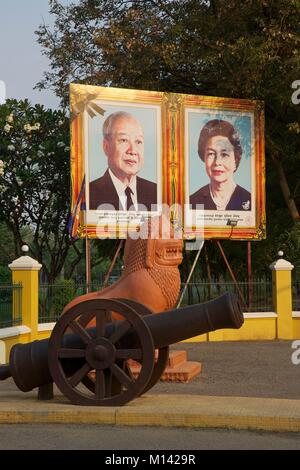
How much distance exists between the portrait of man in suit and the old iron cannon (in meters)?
12.4

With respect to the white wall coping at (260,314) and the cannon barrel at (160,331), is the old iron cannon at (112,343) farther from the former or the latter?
the white wall coping at (260,314)

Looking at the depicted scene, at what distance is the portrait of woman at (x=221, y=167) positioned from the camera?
22.7 meters

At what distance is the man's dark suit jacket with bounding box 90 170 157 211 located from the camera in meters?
21.4

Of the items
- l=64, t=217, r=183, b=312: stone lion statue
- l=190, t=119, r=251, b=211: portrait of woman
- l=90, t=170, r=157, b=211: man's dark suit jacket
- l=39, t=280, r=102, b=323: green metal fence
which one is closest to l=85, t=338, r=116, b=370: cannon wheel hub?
l=64, t=217, r=183, b=312: stone lion statue

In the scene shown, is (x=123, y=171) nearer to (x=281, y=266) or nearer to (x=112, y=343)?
(x=281, y=266)

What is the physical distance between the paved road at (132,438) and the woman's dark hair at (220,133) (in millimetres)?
14959

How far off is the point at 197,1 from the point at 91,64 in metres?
4.52

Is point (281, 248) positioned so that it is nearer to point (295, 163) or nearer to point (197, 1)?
point (295, 163)

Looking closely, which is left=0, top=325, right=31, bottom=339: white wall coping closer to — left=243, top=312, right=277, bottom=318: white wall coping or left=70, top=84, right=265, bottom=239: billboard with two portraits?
left=70, top=84, right=265, bottom=239: billboard with two portraits

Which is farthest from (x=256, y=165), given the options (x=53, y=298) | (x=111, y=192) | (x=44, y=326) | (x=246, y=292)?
(x=44, y=326)

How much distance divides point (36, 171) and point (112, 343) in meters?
19.3

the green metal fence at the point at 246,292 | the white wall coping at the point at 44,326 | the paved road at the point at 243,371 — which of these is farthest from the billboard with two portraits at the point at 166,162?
the white wall coping at the point at 44,326

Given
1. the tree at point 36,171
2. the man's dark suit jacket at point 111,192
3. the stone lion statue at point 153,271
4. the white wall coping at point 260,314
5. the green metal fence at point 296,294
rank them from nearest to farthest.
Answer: the stone lion statue at point 153,271, the white wall coping at point 260,314, the man's dark suit jacket at point 111,192, the green metal fence at point 296,294, the tree at point 36,171

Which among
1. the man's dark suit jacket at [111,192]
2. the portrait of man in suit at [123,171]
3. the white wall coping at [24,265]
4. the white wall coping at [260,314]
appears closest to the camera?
the white wall coping at [24,265]
